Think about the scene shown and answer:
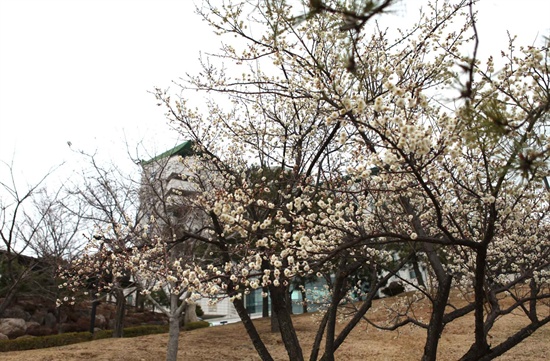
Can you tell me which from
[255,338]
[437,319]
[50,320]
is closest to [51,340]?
[50,320]

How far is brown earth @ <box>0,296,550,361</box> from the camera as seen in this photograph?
10.4 meters

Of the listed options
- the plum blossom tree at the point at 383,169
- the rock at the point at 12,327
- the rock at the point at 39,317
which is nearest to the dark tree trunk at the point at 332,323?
the plum blossom tree at the point at 383,169

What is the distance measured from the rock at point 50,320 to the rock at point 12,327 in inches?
75.7

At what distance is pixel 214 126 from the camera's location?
891 cm

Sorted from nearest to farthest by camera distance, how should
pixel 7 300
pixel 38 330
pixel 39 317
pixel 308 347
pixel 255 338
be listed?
1. pixel 255 338
2. pixel 7 300
3. pixel 308 347
4. pixel 38 330
5. pixel 39 317

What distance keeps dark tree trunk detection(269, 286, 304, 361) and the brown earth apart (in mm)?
3985

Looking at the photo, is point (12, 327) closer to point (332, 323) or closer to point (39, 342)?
point (39, 342)

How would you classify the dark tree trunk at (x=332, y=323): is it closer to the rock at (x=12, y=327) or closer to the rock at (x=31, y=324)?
the rock at (x=12, y=327)

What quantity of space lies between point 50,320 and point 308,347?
13101 millimetres

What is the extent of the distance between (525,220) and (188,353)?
371 inches

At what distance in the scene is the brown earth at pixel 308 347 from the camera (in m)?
10.4

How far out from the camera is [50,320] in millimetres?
18547

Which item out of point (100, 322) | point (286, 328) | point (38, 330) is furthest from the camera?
point (100, 322)

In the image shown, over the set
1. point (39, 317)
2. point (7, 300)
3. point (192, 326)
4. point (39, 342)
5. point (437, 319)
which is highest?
point (7, 300)
